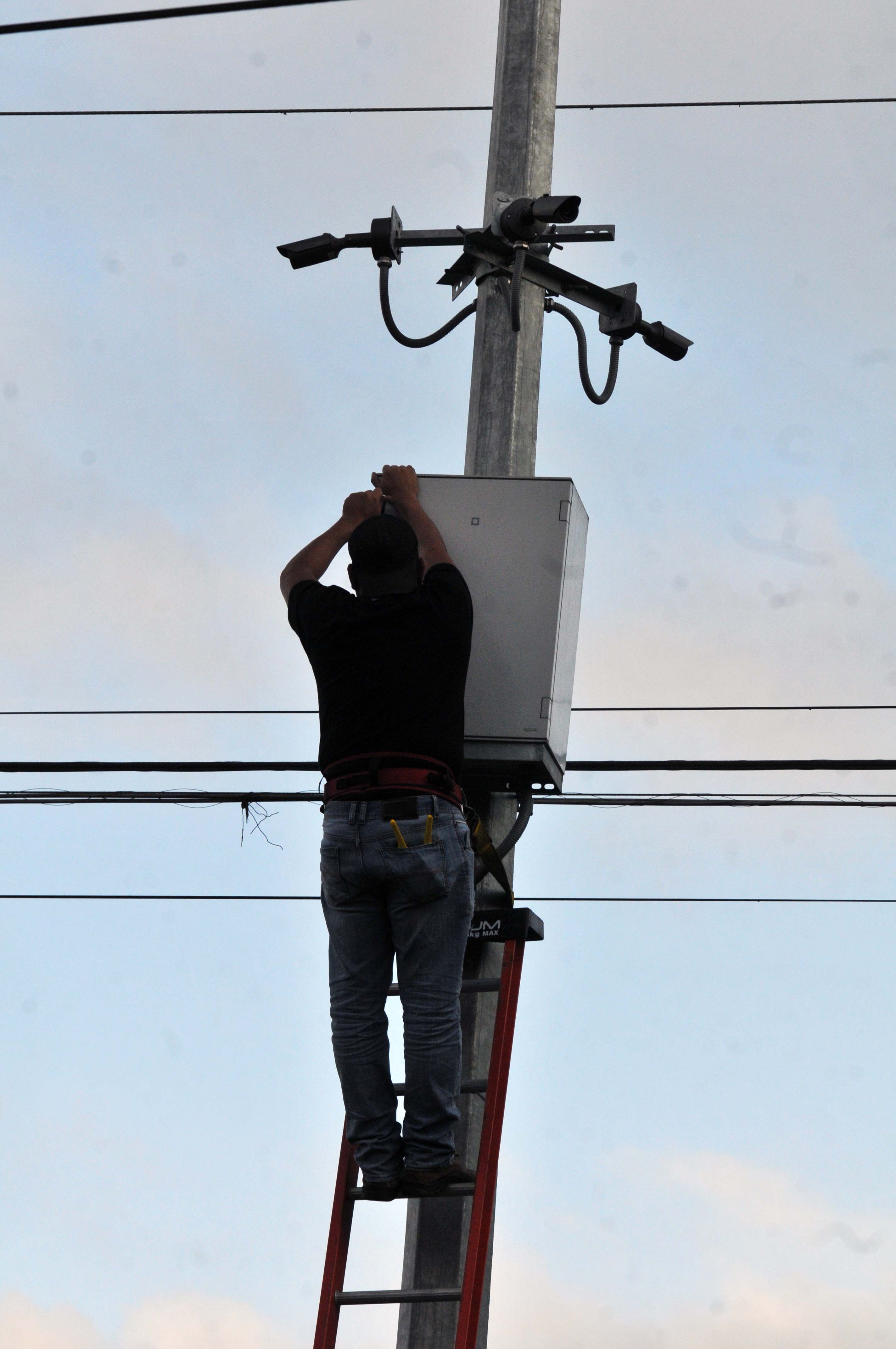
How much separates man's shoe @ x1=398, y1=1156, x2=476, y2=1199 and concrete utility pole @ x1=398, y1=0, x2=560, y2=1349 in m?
0.14

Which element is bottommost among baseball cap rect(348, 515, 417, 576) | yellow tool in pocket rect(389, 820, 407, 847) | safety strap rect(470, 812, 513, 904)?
yellow tool in pocket rect(389, 820, 407, 847)

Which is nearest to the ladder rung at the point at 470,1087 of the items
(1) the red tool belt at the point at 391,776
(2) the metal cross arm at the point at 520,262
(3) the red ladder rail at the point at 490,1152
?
(3) the red ladder rail at the point at 490,1152

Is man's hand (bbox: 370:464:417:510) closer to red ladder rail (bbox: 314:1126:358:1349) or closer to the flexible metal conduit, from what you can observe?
the flexible metal conduit

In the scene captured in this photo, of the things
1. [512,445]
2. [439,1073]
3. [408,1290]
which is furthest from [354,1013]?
[512,445]

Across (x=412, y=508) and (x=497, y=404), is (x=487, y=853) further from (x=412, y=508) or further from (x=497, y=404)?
(x=497, y=404)

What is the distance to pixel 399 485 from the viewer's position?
5.72m

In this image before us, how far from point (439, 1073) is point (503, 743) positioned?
1064mm

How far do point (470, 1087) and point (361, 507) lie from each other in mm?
1829

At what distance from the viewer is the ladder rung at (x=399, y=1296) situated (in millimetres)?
5027

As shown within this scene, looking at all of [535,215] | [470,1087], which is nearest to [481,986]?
[470,1087]

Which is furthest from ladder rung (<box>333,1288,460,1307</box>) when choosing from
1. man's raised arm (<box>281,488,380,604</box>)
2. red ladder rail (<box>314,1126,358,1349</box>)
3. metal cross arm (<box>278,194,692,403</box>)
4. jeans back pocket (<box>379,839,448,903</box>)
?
metal cross arm (<box>278,194,692,403</box>)

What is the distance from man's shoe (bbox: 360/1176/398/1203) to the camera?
16.8 ft

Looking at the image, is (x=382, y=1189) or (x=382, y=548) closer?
(x=382, y=1189)

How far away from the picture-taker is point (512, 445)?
609 centimetres
